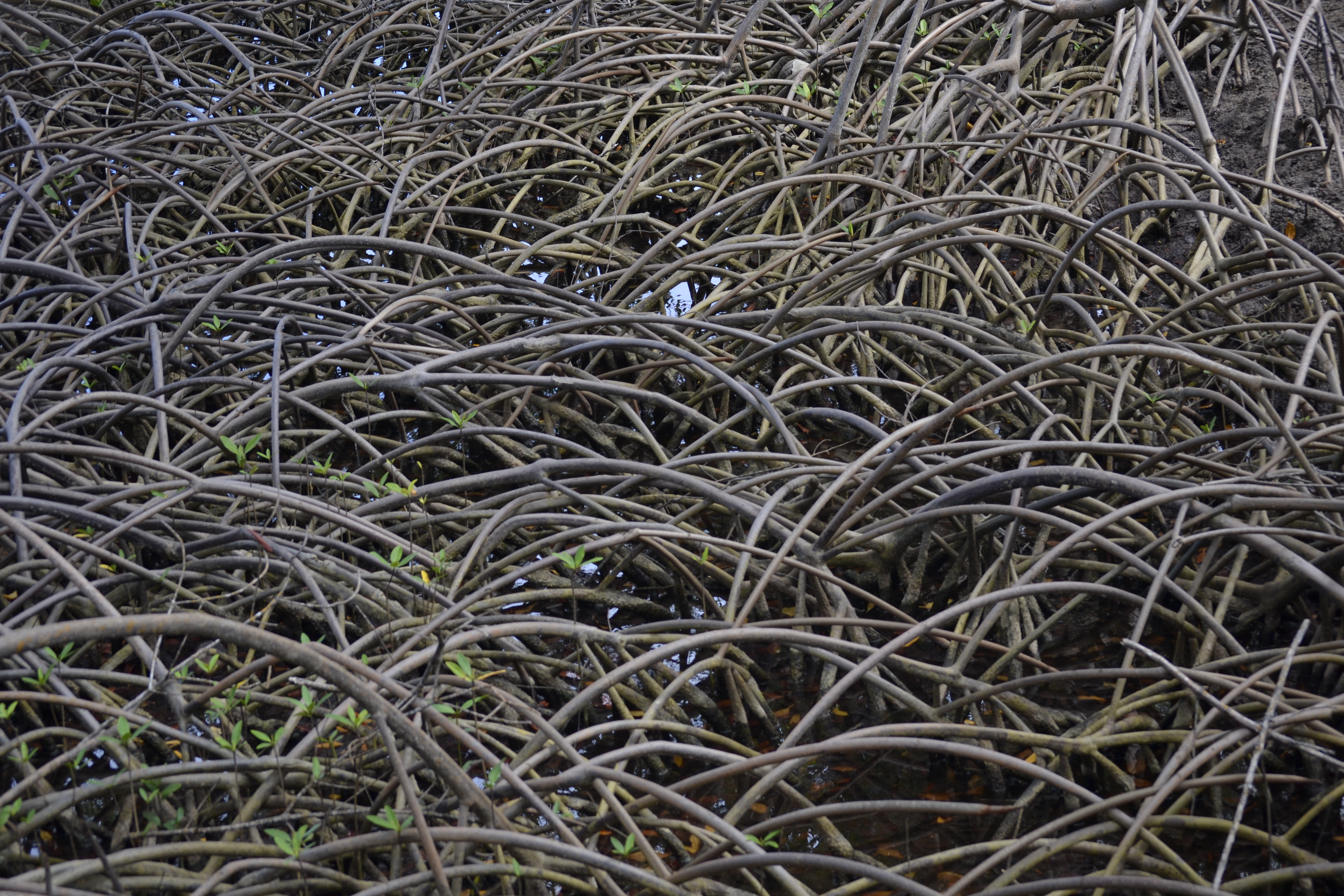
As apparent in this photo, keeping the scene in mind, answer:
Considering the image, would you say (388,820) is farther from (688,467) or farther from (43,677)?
(688,467)

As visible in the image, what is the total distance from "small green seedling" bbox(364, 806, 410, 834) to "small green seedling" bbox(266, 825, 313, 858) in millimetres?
107

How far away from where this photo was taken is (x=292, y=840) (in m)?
1.57

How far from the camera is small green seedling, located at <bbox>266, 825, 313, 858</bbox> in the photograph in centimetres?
150

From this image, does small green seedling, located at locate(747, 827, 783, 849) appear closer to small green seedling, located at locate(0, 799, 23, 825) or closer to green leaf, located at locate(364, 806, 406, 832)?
green leaf, located at locate(364, 806, 406, 832)

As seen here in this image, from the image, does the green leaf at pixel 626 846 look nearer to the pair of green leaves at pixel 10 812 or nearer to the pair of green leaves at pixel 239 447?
the pair of green leaves at pixel 10 812

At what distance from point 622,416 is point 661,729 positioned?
1401 millimetres

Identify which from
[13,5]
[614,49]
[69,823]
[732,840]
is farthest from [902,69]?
[13,5]

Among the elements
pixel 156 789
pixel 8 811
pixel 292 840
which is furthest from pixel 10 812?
pixel 292 840

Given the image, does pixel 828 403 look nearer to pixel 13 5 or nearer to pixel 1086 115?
pixel 1086 115

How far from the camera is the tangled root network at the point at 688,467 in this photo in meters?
1.67

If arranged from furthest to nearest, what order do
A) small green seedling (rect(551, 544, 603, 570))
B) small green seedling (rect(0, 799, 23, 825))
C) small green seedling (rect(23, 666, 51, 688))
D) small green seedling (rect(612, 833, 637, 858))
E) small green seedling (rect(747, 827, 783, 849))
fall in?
small green seedling (rect(551, 544, 603, 570)), small green seedling (rect(747, 827, 783, 849)), small green seedling (rect(23, 666, 51, 688)), small green seedling (rect(612, 833, 637, 858)), small green seedling (rect(0, 799, 23, 825))

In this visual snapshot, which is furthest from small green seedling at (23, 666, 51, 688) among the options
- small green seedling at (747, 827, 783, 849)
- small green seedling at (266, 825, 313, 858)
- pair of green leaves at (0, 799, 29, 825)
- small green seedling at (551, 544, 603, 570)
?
small green seedling at (747, 827, 783, 849)

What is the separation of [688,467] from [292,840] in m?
1.43

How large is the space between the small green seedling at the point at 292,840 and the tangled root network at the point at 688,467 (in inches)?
0.7
